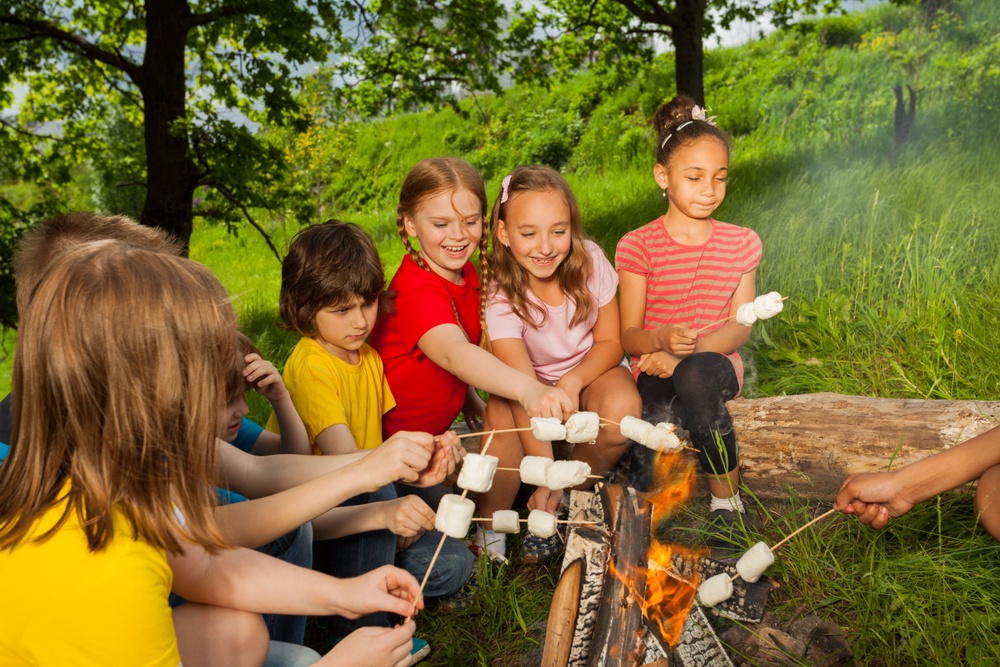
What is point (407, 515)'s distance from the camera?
239 centimetres

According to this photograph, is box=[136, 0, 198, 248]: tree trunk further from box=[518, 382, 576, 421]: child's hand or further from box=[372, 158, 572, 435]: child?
box=[518, 382, 576, 421]: child's hand

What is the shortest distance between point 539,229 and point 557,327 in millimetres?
431

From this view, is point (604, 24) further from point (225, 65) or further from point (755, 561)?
point (755, 561)

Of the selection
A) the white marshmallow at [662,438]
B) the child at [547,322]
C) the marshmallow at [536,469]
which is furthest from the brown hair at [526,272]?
the marshmallow at [536,469]

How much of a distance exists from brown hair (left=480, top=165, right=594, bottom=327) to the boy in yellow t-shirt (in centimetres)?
53

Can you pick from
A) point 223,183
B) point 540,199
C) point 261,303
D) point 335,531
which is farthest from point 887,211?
point 261,303

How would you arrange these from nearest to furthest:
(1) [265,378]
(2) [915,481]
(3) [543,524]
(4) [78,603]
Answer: (4) [78,603] → (2) [915,481] → (3) [543,524] → (1) [265,378]

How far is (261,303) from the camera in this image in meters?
8.71

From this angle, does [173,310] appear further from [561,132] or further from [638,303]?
[561,132]

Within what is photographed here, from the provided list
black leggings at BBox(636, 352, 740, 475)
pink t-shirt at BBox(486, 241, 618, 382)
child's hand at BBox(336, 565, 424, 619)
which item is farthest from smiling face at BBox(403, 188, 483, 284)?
child's hand at BBox(336, 565, 424, 619)

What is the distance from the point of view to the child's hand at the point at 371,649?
1877mm

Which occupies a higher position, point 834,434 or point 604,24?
point 604,24

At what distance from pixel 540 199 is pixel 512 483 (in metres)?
1.16

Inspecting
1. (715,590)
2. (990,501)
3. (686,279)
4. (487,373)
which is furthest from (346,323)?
(990,501)
